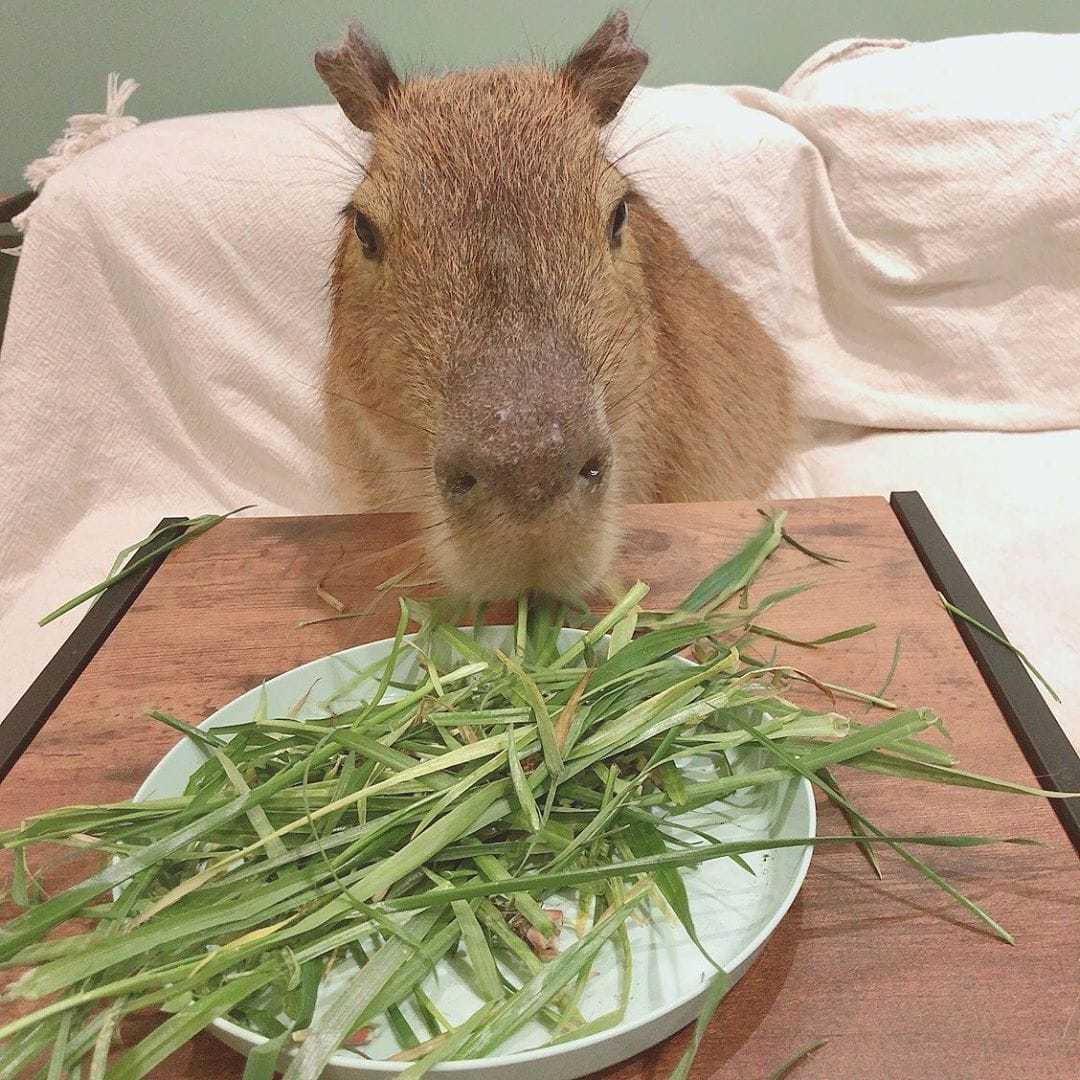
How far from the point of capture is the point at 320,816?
842 millimetres

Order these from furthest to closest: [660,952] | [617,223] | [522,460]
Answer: [617,223], [522,460], [660,952]

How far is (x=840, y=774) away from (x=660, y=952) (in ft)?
0.96

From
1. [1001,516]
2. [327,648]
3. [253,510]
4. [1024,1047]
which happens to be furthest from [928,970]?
[253,510]

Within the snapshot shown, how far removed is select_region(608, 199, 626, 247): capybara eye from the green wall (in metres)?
1.33

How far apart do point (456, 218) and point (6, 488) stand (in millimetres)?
1469

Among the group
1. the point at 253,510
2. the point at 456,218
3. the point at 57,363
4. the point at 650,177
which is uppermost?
the point at 456,218

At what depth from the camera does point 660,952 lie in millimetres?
802

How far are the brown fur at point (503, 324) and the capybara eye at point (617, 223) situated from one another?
0.02 m

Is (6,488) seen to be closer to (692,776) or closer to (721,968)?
(692,776)

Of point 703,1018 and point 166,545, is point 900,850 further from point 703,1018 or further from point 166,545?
point 166,545

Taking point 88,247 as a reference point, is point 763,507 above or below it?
below

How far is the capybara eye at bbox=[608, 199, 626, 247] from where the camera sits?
4.39ft

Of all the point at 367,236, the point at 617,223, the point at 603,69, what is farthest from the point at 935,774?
the point at 603,69

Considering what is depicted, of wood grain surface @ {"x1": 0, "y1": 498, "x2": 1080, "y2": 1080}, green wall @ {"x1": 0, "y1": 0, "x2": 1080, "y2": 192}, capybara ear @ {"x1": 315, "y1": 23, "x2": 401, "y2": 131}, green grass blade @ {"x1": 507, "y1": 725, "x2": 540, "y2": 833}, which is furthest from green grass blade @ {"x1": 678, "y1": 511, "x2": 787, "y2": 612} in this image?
green wall @ {"x1": 0, "y1": 0, "x2": 1080, "y2": 192}
